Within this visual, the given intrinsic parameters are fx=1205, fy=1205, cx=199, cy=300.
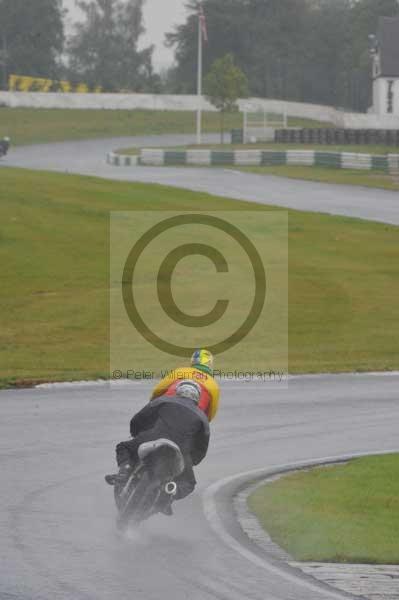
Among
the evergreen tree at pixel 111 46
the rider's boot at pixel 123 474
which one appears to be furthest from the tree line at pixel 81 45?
the rider's boot at pixel 123 474

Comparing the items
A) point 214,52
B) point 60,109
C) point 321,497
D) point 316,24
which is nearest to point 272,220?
point 321,497

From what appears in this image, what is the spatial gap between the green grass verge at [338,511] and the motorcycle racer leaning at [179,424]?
0.92 meters

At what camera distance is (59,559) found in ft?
31.0

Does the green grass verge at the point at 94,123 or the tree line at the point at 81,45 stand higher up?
the tree line at the point at 81,45

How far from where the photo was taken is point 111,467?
13.6 meters

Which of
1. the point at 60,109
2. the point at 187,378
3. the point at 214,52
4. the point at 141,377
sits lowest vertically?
the point at 141,377

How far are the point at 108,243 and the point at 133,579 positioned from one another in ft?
80.2

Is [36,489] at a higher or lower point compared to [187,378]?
lower

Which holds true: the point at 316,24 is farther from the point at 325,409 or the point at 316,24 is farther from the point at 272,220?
the point at 325,409

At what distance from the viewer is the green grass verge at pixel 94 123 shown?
80.9m

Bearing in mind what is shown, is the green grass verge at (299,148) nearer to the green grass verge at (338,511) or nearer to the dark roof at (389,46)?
the dark roof at (389,46)

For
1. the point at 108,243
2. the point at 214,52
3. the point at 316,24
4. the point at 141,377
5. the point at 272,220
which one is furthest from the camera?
the point at 316,24

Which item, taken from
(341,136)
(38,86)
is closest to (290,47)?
(38,86)

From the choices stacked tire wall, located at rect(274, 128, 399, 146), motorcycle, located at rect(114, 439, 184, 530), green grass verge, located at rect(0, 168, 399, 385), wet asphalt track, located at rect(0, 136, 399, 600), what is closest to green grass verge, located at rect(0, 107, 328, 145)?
stacked tire wall, located at rect(274, 128, 399, 146)
